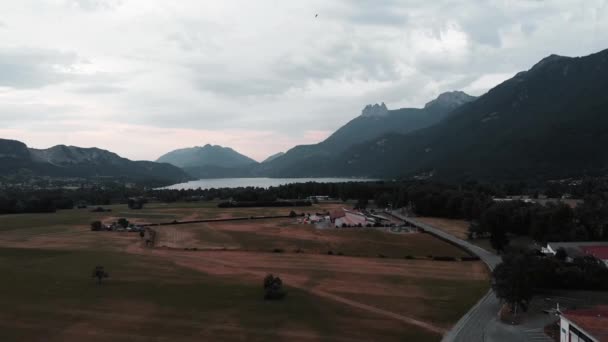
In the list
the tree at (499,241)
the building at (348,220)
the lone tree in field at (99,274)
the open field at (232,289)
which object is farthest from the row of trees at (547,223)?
the lone tree in field at (99,274)

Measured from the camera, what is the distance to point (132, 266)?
1809 inches

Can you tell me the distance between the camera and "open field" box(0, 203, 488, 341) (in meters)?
28.0

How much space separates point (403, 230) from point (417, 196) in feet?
97.6

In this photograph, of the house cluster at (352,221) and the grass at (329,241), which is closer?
the grass at (329,241)

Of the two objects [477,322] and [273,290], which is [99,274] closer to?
[273,290]

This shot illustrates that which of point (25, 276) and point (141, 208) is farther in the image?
point (141, 208)

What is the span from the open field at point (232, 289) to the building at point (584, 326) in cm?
667

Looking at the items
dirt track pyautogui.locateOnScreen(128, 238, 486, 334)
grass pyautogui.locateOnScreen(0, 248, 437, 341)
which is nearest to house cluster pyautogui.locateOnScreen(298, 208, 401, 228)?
dirt track pyautogui.locateOnScreen(128, 238, 486, 334)

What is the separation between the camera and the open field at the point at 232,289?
1102 inches

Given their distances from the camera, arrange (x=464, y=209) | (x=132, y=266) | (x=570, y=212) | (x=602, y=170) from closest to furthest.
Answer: (x=132, y=266), (x=570, y=212), (x=464, y=209), (x=602, y=170)

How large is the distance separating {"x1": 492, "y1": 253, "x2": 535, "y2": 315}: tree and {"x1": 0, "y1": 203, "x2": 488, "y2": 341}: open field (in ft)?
10.1

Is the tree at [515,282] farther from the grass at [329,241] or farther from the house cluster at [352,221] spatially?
the house cluster at [352,221]

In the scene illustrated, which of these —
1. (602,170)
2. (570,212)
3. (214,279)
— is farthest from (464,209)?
(602,170)

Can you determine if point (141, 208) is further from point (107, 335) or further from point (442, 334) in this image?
point (442, 334)
